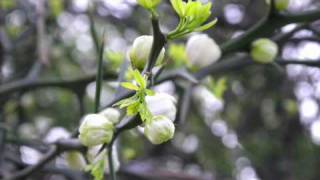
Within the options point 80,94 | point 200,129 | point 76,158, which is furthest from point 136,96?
point 200,129

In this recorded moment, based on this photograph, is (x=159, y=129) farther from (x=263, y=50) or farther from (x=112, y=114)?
(x=263, y=50)

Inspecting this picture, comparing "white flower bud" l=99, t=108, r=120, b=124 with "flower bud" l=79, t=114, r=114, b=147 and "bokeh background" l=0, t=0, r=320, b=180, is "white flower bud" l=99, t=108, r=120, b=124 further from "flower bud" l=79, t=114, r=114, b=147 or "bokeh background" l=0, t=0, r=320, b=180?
"bokeh background" l=0, t=0, r=320, b=180

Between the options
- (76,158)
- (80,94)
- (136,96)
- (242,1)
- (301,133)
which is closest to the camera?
(136,96)

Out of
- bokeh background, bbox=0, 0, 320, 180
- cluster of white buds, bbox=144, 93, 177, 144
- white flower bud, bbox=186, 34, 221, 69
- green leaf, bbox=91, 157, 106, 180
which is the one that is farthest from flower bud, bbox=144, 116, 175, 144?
bokeh background, bbox=0, 0, 320, 180

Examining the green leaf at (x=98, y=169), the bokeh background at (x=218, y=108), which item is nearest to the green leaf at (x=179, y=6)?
the green leaf at (x=98, y=169)

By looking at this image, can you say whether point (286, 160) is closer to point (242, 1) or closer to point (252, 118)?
point (252, 118)
